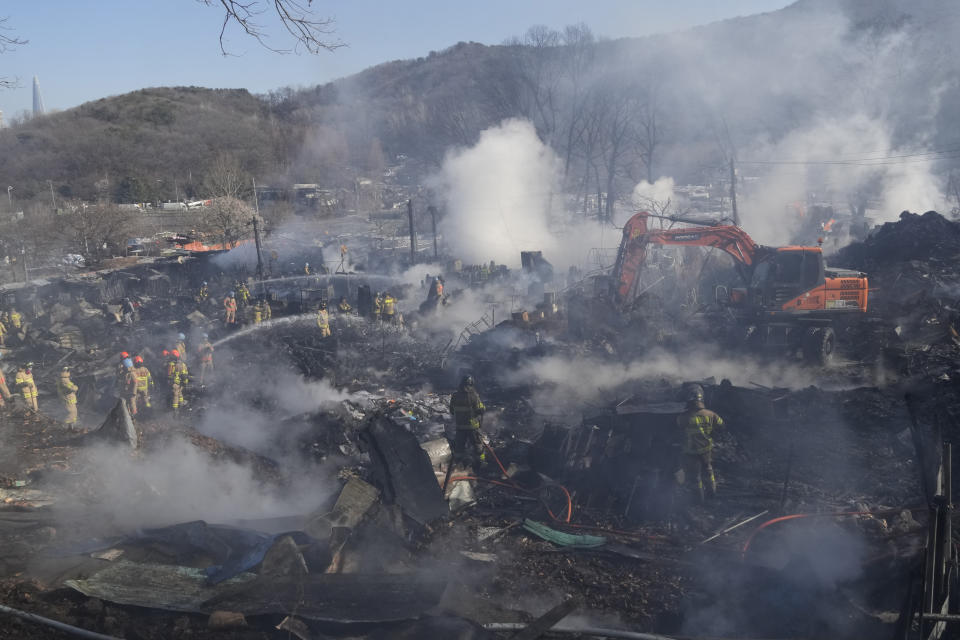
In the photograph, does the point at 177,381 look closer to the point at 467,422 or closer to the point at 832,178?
the point at 467,422

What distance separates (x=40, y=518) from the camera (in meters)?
6.64

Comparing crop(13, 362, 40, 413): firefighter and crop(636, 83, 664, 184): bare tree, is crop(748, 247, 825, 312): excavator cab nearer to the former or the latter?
crop(13, 362, 40, 413): firefighter

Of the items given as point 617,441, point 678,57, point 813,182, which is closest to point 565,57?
point 678,57

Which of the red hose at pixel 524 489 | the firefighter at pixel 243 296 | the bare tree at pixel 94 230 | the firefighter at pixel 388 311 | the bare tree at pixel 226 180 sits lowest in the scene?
the red hose at pixel 524 489

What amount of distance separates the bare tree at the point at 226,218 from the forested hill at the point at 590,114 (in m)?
8.56

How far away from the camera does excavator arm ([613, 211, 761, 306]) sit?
1478 cm

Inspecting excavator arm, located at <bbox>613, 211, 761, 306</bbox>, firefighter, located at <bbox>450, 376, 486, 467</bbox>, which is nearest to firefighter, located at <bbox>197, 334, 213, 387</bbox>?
firefighter, located at <bbox>450, 376, 486, 467</bbox>

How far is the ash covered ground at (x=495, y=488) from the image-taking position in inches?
205

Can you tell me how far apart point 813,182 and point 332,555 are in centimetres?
4805

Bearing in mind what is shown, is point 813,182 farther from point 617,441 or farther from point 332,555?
point 332,555

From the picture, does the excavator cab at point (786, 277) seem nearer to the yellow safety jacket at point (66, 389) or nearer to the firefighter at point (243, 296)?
the yellow safety jacket at point (66, 389)

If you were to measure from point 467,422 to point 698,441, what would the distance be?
10.2 feet

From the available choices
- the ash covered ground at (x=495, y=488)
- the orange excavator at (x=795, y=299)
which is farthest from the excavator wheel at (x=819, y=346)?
the ash covered ground at (x=495, y=488)

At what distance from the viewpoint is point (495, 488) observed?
859 centimetres
